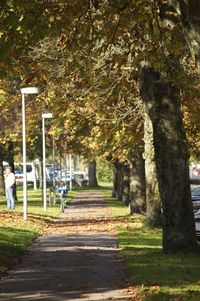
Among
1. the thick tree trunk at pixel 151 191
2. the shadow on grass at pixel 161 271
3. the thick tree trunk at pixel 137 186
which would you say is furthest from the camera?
the thick tree trunk at pixel 137 186

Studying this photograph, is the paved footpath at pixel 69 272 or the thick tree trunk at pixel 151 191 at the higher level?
the thick tree trunk at pixel 151 191

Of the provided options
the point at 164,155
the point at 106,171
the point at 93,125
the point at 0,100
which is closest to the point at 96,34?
the point at 164,155

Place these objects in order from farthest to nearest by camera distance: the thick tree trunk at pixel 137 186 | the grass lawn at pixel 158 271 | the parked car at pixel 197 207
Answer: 1. the thick tree trunk at pixel 137 186
2. the parked car at pixel 197 207
3. the grass lawn at pixel 158 271

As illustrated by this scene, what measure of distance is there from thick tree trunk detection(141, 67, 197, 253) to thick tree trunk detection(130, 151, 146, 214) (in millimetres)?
15715

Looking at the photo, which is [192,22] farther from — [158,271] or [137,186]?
[137,186]

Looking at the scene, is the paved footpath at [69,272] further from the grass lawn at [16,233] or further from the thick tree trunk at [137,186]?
the thick tree trunk at [137,186]

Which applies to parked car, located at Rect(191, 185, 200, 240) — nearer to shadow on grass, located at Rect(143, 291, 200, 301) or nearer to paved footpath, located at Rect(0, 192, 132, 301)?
paved footpath, located at Rect(0, 192, 132, 301)

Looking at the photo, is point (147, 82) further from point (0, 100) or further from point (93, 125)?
point (93, 125)

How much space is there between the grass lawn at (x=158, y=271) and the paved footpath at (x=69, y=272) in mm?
235

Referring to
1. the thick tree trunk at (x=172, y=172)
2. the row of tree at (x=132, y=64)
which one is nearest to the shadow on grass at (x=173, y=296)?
the row of tree at (x=132, y=64)

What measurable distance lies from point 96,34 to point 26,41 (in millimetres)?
1156

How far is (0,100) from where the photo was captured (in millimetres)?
21906

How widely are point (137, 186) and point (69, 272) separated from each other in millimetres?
18255

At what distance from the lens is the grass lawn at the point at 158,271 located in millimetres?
10922
